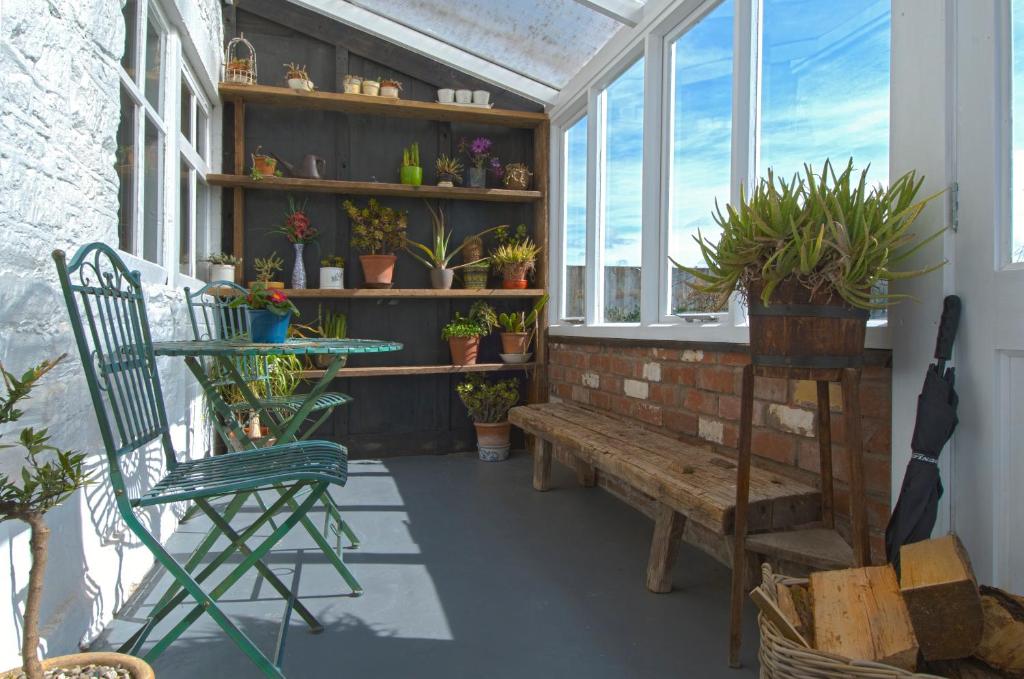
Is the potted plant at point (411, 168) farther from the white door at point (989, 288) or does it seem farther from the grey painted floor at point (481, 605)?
the white door at point (989, 288)

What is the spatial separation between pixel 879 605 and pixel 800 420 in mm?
916

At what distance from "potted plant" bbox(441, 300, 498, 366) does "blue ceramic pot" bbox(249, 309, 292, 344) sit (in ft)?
7.53

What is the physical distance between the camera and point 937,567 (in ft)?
3.91

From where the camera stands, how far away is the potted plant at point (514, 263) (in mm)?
4535

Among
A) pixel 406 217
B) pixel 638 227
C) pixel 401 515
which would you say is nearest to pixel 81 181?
pixel 401 515

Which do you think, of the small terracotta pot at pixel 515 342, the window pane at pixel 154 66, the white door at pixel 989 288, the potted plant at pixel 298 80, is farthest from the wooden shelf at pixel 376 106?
the white door at pixel 989 288

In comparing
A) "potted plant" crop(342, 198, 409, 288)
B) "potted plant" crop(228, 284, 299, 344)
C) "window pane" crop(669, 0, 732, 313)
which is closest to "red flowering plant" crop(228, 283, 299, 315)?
"potted plant" crop(228, 284, 299, 344)

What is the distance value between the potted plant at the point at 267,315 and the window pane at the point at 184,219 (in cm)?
144

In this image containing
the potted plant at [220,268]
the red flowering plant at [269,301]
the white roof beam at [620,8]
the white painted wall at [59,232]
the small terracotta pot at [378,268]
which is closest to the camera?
the white painted wall at [59,232]

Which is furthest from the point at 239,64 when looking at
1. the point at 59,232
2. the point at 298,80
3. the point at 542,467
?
the point at 542,467

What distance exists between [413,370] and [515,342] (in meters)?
0.73

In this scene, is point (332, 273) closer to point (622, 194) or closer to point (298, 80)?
point (298, 80)

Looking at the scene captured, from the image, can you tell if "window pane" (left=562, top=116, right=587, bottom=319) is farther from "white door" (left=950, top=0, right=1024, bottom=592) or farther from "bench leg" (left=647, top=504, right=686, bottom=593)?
"white door" (left=950, top=0, right=1024, bottom=592)

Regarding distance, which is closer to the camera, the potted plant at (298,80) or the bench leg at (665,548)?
the bench leg at (665,548)
